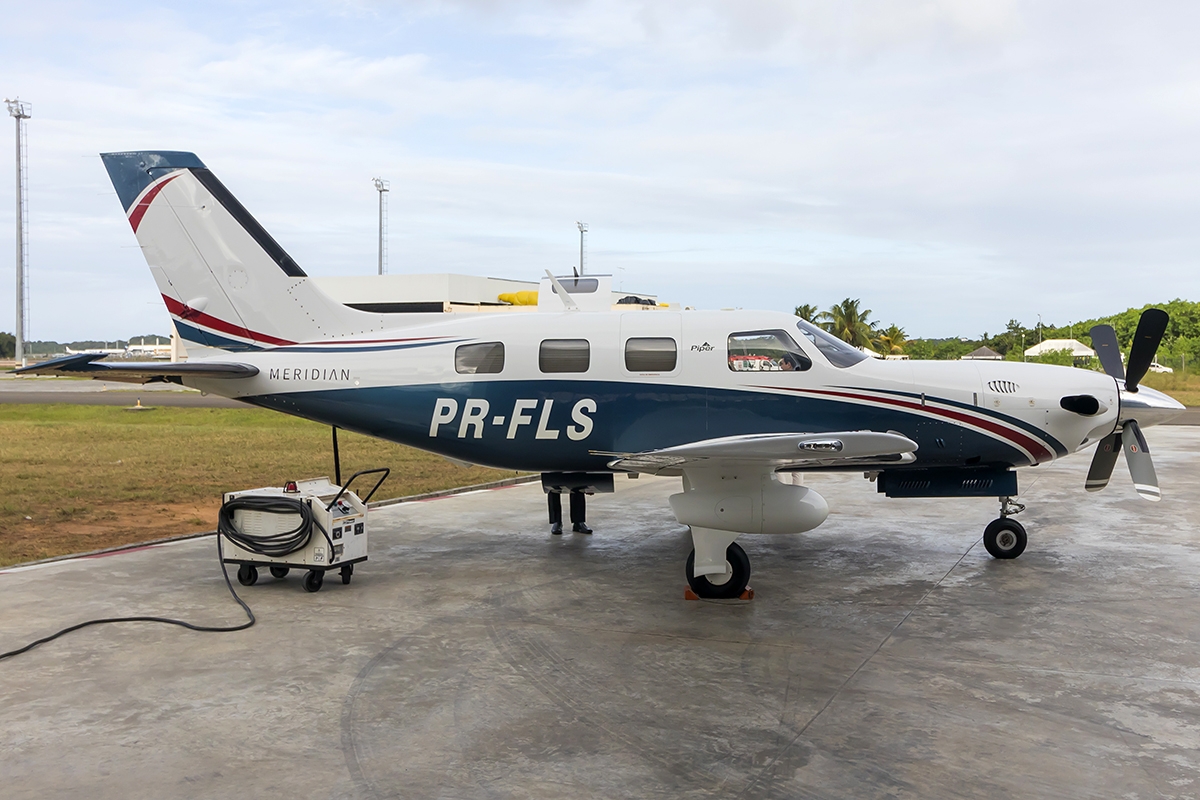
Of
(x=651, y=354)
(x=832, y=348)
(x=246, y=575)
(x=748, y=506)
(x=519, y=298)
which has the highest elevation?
(x=519, y=298)

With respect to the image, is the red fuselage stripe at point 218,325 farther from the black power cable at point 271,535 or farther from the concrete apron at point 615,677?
the concrete apron at point 615,677

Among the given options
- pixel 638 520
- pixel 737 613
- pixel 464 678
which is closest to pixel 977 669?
pixel 737 613

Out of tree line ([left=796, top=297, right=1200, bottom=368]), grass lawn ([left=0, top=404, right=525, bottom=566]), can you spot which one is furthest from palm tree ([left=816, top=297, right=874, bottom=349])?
grass lawn ([left=0, top=404, right=525, bottom=566])

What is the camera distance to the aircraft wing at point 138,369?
827 centimetres

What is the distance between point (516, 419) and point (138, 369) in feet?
→ 13.0

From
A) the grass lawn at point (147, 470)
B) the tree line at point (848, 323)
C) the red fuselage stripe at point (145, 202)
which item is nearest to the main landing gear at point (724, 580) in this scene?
the grass lawn at point (147, 470)

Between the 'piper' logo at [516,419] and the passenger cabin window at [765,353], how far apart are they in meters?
1.65

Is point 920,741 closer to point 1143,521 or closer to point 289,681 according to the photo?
point 289,681

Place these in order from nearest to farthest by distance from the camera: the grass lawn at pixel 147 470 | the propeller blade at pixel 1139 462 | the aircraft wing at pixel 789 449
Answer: the aircraft wing at pixel 789 449 < the propeller blade at pixel 1139 462 < the grass lawn at pixel 147 470

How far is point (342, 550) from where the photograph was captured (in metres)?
8.84

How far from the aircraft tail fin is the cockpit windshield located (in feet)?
16.5

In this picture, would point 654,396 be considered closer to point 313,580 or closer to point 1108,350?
point 313,580

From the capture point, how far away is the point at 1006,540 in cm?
988

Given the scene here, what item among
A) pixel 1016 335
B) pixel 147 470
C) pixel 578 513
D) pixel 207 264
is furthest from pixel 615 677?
pixel 1016 335
